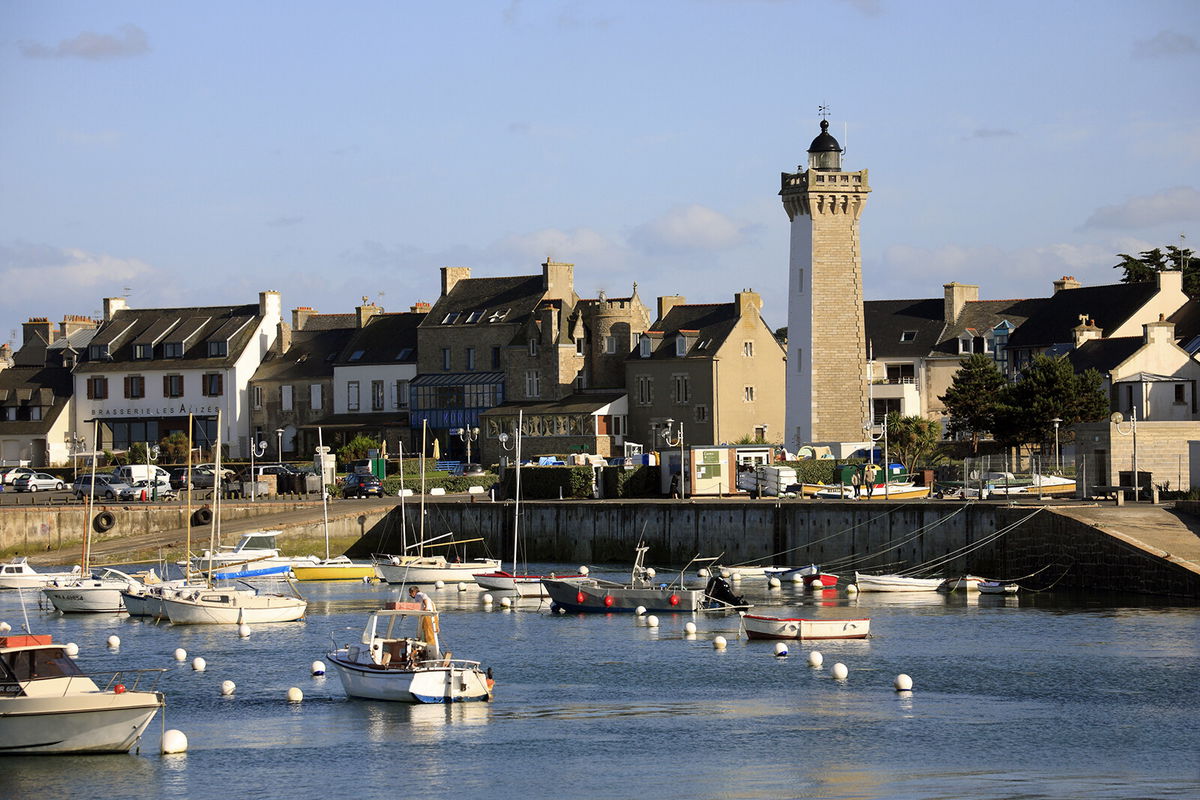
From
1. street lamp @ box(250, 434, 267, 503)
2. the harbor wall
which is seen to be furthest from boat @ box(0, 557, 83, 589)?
street lamp @ box(250, 434, 267, 503)

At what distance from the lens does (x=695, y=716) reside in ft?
124

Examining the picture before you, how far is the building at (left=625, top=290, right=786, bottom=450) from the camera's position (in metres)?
93.9

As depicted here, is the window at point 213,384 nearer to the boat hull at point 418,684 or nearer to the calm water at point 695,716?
the calm water at point 695,716

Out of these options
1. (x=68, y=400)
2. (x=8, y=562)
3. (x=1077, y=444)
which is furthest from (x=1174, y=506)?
(x=68, y=400)

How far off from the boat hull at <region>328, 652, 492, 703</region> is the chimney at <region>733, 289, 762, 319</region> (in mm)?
57367

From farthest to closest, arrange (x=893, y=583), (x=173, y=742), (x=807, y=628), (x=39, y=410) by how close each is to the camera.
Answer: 1. (x=39, y=410)
2. (x=893, y=583)
3. (x=807, y=628)
4. (x=173, y=742)

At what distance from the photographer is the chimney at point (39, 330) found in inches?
4658

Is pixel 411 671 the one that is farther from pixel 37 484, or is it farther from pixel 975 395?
pixel 37 484

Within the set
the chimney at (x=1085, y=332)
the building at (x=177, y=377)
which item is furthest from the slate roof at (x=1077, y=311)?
the building at (x=177, y=377)

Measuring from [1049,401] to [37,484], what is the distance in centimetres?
4907

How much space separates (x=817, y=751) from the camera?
112ft

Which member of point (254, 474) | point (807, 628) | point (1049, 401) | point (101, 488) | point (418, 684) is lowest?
point (418, 684)

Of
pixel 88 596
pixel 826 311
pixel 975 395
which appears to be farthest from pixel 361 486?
pixel 975 395

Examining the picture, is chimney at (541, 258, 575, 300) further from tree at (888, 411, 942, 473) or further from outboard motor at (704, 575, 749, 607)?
outboard motor at (704, 575, 749, 607)
